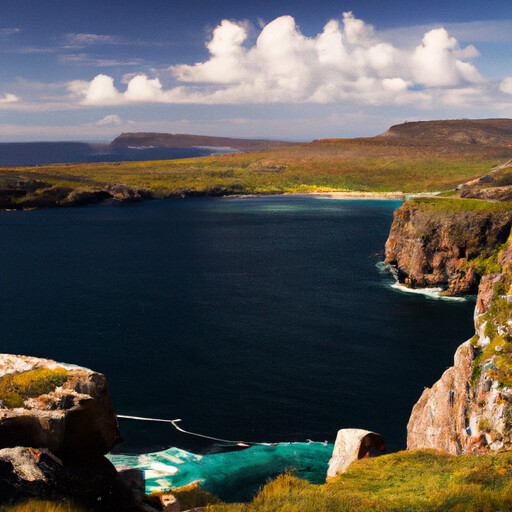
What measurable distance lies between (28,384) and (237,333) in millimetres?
41170

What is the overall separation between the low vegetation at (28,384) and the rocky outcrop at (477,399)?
21.4m

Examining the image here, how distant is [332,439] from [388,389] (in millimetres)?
9560

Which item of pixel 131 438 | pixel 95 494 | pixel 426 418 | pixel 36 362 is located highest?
pixel 36 362

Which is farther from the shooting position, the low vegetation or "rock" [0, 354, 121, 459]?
the low vegetation

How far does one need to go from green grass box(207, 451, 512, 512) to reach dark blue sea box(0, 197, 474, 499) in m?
8.29

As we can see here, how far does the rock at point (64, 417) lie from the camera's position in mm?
19578

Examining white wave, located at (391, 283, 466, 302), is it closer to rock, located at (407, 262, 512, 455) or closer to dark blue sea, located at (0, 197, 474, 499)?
dark blue sea, located at (0, 197, 474, 499)

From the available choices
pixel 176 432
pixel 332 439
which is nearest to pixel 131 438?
pixel 176 432

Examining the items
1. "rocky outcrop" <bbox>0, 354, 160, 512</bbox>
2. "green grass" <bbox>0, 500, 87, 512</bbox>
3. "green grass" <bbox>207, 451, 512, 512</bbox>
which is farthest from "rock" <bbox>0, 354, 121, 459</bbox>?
"green grass" <bbox>207, 451, 512, 512</bbox>

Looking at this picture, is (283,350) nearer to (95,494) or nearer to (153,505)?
(153,505)

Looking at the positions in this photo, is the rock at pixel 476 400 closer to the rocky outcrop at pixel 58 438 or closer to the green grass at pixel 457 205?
the rocky outcrop at pixel 58 438

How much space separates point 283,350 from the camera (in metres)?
57.4

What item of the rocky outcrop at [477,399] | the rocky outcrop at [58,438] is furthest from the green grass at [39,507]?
the rocky outcrop at [477,399]

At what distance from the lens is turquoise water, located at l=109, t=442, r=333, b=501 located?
33.3 meters
